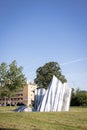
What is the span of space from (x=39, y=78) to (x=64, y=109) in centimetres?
5720

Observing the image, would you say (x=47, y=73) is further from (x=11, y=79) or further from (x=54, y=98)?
(x=54, y=98)

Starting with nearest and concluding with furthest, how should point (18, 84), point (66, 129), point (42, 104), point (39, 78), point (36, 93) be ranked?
point (66, 129) < point (42, 104) < point (36, 93) < point (18, 84) < point (39, 78)

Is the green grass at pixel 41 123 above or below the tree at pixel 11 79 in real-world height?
below

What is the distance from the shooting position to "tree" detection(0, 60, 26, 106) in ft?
215

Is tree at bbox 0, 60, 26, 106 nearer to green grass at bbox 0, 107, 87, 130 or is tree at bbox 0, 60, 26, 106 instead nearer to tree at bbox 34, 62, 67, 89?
tree at bbox 34, 62, 67, 89

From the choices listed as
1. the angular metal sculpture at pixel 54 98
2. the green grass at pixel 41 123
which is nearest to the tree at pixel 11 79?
the angular metal sculpture at pixel 54 98

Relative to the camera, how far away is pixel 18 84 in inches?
2576

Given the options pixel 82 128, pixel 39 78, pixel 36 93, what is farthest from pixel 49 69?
pixel 82 128

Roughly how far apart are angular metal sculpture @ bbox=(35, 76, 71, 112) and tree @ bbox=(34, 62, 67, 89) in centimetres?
5486

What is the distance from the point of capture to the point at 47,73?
96.9 meters

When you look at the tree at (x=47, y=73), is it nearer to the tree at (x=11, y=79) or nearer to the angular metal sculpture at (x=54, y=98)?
the tree at (x=11, y=79)

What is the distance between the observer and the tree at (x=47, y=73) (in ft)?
312

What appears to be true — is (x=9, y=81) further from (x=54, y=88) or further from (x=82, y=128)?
(x=82, y=128)

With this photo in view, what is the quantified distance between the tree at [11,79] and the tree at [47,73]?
28090mm
